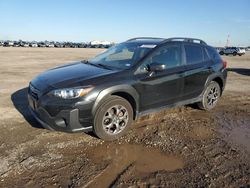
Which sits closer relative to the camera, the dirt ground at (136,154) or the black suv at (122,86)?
the dirt ground at (136,154)

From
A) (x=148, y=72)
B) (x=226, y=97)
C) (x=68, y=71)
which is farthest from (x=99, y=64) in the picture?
(x=226, y=97)

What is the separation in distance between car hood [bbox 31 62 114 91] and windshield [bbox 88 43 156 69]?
0.35 m

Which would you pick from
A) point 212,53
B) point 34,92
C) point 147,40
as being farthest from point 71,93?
point 212,53

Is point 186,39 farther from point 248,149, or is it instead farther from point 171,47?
point 248,149

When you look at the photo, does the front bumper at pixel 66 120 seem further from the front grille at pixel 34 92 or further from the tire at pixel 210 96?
the tire at pixel 210 96

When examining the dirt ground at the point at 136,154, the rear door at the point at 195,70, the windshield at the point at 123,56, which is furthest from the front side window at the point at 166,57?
the dirt ground at the point at 136,154

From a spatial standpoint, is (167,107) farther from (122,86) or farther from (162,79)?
(122,86)

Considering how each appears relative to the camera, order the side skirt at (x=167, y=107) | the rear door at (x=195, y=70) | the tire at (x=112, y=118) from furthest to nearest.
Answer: the rear door at (x=195, y=70) → the side skirt at (x=167, y=107) → the tire at (x=112, y=118)

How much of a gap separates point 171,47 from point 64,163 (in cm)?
329

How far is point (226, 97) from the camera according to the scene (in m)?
9.19

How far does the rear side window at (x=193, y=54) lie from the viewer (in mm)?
6594

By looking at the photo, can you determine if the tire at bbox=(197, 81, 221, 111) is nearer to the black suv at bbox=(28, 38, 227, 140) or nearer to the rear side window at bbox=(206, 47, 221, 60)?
the black suv at bbox=(28, 38, 227, 140)

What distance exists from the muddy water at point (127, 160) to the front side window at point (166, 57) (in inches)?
60.2

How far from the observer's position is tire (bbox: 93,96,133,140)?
4998mm
